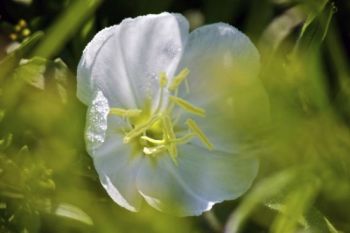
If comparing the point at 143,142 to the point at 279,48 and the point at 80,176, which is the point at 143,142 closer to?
the point at 80,176

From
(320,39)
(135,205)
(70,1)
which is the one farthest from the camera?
(70,1)

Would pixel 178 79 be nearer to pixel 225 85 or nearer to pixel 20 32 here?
pixel 225 85

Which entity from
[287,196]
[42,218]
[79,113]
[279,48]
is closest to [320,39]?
[279,48]

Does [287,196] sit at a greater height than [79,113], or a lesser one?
lesser

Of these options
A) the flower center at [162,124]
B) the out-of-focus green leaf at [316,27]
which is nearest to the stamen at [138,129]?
the flower center at [162,124]

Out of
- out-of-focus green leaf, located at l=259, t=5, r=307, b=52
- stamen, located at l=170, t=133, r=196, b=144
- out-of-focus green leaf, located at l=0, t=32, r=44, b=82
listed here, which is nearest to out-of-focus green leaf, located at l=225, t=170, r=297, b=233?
stamen, located at l=170, t=133, r=196, b=144

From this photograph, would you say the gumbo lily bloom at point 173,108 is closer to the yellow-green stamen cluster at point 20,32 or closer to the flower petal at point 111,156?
the flower petal at point 111,156

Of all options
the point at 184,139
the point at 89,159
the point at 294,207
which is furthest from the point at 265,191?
the point at 89,159
